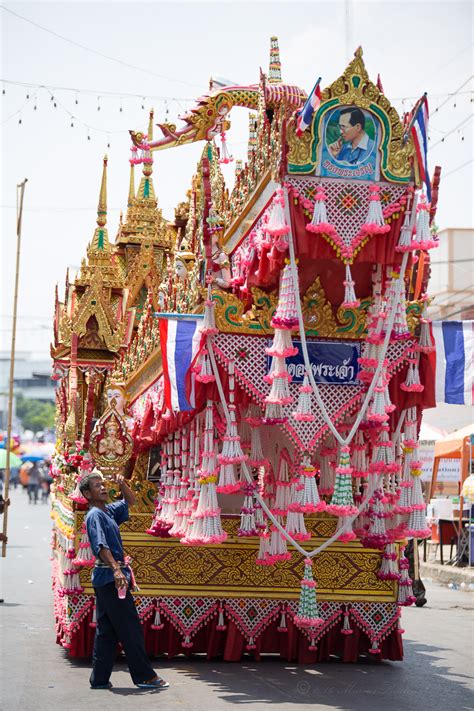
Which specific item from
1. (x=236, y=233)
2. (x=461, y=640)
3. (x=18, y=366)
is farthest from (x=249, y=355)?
(x=18, y=366)

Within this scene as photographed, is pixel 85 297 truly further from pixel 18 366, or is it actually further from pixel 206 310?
pixel 18 366

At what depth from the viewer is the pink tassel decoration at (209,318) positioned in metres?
8.59

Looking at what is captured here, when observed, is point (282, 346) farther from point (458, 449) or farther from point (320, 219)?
point (458, 449)

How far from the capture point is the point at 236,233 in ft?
31.0

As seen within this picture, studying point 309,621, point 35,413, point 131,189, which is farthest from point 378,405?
point 35,413

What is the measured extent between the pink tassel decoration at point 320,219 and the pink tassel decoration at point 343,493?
1632 mm

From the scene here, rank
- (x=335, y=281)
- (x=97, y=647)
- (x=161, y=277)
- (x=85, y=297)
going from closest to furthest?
1. (x=97, y=647)
2. (x=335, y=281)
3. (x=85, y=297)
4. (x=161, y=277)

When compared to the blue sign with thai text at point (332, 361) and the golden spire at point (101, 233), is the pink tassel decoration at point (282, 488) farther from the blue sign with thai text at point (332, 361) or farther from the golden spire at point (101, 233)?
the golden spire at point (101, 233)

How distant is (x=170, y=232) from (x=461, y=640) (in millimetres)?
6594

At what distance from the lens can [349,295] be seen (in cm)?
841

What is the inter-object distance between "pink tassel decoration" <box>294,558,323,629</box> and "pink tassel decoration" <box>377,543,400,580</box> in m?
1.00

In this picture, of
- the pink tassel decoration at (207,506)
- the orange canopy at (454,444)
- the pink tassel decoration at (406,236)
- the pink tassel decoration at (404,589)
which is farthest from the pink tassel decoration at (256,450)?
the orange canopy at (454,444)

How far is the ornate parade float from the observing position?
830 cm

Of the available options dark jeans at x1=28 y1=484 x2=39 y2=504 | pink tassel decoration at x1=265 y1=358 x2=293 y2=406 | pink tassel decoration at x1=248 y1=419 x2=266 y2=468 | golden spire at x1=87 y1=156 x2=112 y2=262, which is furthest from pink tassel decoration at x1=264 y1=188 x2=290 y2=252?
dark jeans at x1=28 y1=484 x2=39 y2=504
